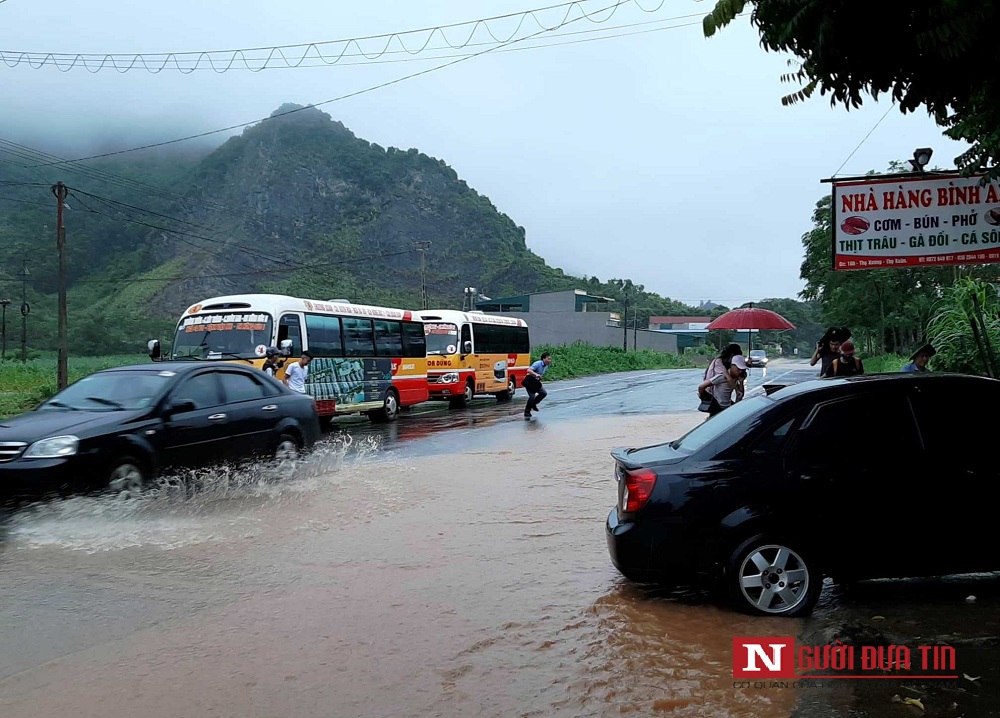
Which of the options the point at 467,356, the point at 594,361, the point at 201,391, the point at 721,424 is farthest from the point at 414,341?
the point at 594,361

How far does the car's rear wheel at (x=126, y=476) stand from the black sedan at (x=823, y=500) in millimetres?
5297

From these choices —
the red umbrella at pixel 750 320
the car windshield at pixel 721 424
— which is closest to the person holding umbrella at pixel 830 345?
the red umbrella at pixel 750 320

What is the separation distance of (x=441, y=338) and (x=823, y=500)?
2120 cm

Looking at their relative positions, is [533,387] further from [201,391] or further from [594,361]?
[594,361]

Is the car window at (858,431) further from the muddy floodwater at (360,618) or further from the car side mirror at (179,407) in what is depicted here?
the car side mirror at (179,407)

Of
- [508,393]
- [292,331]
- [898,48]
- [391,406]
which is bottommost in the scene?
[508,393]

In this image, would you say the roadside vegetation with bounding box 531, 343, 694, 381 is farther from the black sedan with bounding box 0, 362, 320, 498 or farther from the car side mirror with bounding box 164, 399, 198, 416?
the car side mirror with bounding box 164, 399, 198, 416

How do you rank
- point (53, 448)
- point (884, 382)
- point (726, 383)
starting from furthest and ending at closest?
1. point (726, 383)
2. point (53, 448)
3. point (884, 382)

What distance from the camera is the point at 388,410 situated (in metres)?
21.1

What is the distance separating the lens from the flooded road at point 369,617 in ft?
13.8

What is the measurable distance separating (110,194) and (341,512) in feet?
326

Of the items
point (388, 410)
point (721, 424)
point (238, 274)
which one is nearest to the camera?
point (721, 424)

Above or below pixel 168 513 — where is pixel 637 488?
above

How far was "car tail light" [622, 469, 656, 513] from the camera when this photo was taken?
5434 millimetres
